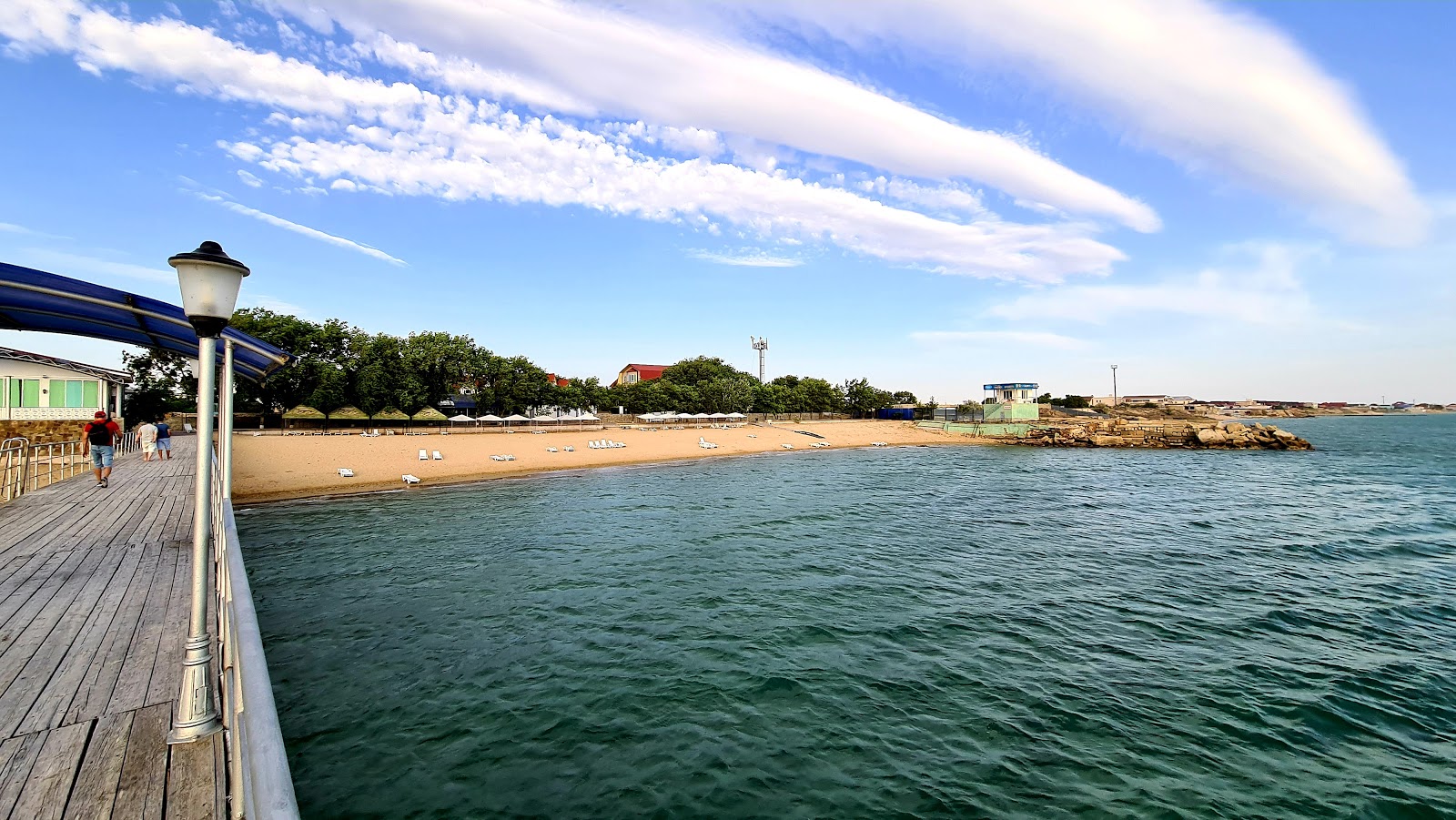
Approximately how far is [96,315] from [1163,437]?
76.9m

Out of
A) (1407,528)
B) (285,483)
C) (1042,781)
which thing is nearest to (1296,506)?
(1407,528)

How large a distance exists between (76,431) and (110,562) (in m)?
28.3

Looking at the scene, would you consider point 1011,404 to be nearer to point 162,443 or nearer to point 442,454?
point 442,454

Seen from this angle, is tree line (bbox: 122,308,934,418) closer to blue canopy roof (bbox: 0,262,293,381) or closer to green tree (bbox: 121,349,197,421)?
green tree (bbox: 121,349,197,421)

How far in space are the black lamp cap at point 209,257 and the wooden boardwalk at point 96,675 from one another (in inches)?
119

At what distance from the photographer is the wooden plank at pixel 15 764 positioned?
11.6ft

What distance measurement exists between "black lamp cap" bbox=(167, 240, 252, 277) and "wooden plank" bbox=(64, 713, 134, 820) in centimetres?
306

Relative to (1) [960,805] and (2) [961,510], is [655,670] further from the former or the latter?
(2) [961,510]

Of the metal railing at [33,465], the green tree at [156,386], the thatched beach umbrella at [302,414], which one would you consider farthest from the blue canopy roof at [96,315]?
the green tree at [156,386]

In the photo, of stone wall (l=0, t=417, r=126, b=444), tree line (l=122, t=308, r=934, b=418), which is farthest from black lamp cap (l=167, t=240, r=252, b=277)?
tree line (l=122, t=308, r=934, b=418)

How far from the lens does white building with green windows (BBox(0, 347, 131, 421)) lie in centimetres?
2589

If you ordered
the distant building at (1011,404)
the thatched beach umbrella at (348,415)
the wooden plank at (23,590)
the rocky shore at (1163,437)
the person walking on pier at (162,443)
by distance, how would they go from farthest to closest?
1. the distant building at (1011,404)
2. the rocky shore at (1163,437)
3. the thatched beach umbrella at (348,415)
4. the person walking on pier at (162,443)
5. the wooden plank at (23,590)

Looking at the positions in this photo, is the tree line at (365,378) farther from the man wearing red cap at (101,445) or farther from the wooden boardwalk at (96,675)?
the wooden boardwalk at (96,675)

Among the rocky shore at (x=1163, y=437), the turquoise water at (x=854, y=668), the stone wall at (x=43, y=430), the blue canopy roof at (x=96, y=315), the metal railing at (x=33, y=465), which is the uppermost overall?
the blue canopy roof at (x=96, y=315)
